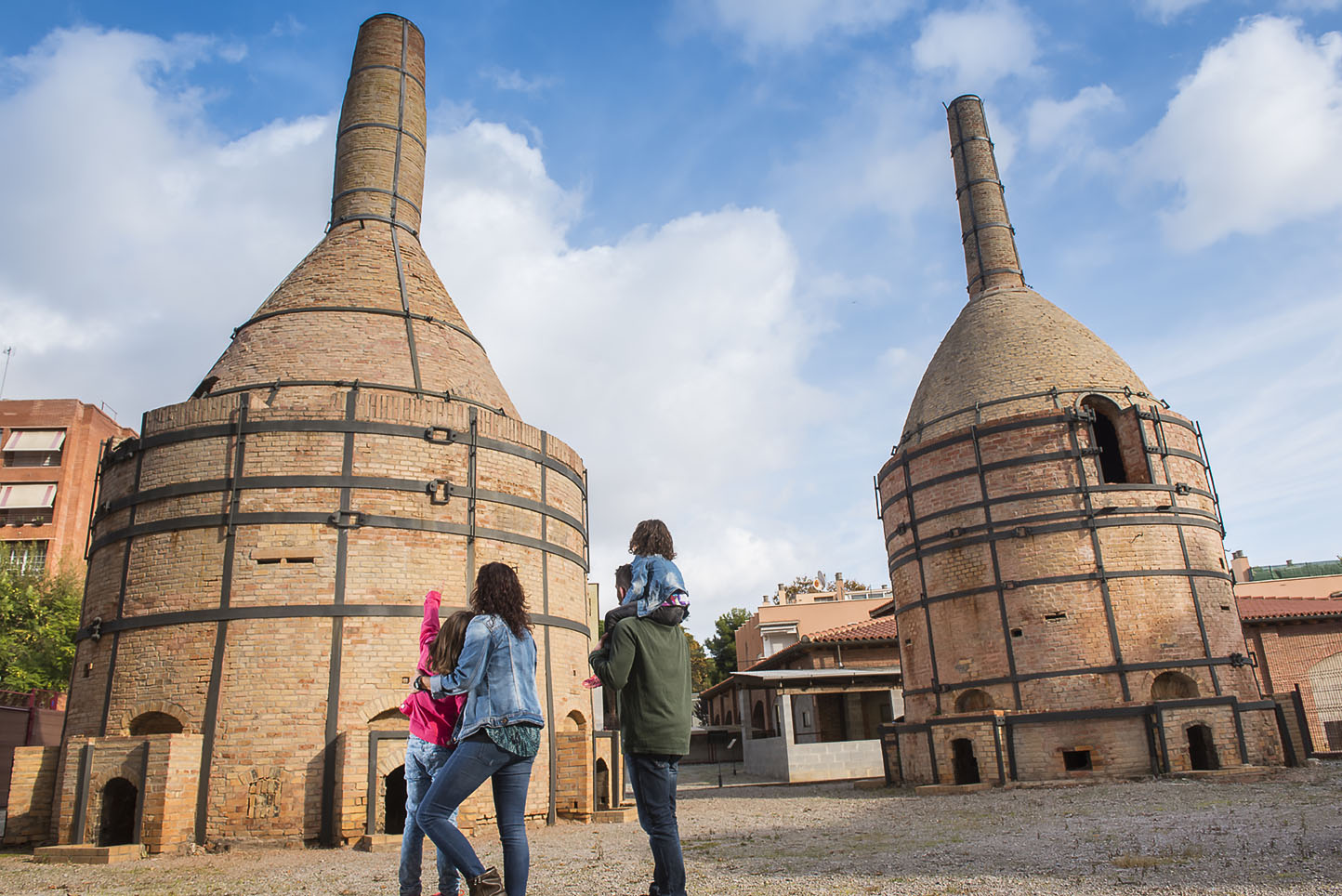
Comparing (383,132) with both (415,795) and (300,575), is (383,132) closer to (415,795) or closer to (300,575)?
(300,575)

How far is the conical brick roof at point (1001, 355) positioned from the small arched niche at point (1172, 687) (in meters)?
5.83

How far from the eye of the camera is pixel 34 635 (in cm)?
2816

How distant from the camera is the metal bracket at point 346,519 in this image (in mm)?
12164

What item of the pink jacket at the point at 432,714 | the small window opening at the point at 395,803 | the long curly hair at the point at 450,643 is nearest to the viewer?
the long curly hair at the point at 450,643

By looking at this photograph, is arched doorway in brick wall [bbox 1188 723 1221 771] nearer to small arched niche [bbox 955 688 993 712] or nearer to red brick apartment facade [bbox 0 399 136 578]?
small arched niche [bbox 955 688 993 712]

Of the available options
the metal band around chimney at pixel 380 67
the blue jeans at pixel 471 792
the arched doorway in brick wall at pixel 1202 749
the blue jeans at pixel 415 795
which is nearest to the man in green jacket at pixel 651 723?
the blue jeans at pixel 471 792

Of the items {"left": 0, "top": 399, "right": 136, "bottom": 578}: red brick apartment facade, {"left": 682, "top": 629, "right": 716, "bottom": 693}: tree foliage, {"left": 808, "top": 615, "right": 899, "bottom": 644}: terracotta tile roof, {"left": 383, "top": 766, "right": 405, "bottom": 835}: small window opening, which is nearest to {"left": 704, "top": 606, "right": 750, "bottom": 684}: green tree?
{"left": 682, "top": 629, "right": 716, "bottom": 693}: tree foliage

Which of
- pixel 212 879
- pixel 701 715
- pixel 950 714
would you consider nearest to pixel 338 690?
pixel 212 879

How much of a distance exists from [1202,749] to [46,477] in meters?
46.1

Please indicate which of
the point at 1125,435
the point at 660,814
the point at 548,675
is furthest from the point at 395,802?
the point at 1125,435

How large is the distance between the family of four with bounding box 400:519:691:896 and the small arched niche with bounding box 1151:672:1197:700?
15633 millimetres

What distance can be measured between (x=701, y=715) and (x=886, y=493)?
103ft

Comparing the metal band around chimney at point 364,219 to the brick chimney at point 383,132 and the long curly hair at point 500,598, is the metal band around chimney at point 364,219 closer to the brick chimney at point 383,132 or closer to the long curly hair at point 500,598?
the brick chimney at point 383,132

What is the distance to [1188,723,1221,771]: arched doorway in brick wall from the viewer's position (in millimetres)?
15904
